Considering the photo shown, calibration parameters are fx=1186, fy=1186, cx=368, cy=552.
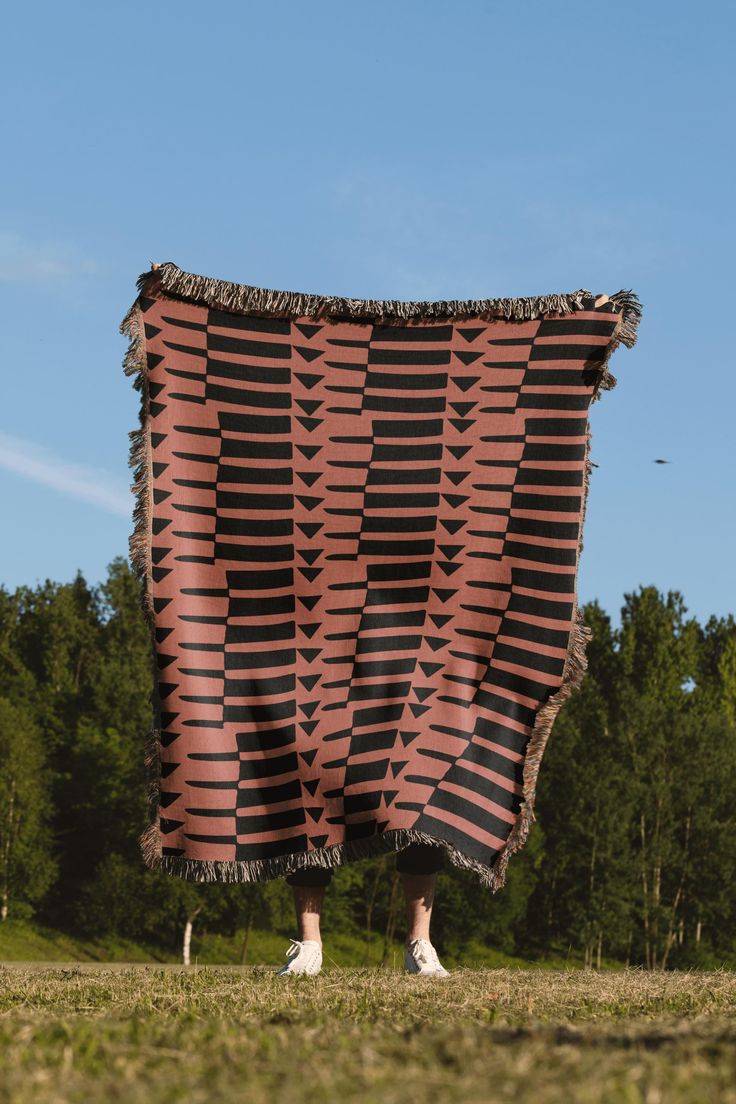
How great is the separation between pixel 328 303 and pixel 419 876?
3.46 metres

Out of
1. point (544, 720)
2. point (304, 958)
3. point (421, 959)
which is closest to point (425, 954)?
point (421, 959)

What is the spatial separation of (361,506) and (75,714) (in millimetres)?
37381

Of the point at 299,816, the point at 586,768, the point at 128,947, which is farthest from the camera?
the point at 586,768

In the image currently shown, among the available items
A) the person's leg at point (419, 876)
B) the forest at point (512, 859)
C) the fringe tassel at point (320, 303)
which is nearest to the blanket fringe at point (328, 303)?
the fringe tassel at point (320, 303)

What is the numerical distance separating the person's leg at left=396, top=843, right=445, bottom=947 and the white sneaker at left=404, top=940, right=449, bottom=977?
13 centimetres

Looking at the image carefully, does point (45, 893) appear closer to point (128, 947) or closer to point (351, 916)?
point (128, 947)

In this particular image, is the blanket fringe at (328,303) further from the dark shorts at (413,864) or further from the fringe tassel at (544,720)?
the dark shorts at (413,864)

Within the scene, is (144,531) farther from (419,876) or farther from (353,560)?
(419,876)

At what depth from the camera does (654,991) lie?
17.7 ft

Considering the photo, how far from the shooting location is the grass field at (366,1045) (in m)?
2.53

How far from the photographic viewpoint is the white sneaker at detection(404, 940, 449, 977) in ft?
21.0

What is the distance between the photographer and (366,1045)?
3078mm

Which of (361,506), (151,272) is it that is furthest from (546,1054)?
(151,272)

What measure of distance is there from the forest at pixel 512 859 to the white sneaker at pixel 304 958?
85.2ft
